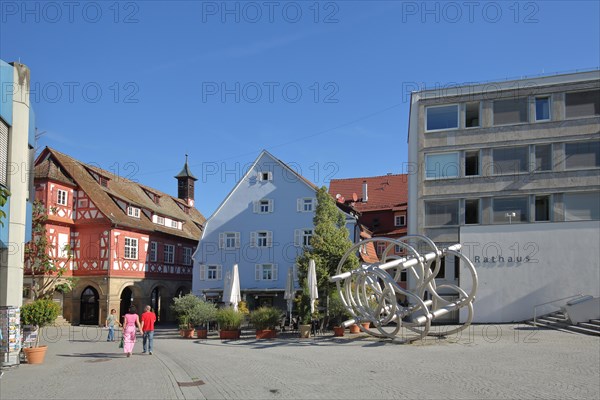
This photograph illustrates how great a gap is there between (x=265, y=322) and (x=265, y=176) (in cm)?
1915

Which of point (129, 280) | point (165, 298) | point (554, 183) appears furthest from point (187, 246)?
point (554, 183)

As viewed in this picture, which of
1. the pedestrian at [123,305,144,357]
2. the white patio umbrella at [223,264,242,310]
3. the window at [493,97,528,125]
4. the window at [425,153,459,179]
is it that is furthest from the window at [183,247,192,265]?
the pedestrian at [123,305,144,357]

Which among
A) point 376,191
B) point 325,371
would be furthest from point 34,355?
point 376,191

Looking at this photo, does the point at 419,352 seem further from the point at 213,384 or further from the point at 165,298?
the point at 165,298

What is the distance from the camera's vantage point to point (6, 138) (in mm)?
16641

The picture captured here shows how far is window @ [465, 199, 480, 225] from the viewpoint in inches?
1389

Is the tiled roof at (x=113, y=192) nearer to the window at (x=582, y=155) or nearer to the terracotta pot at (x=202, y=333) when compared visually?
the terracotta pot at (x=202, y=333)

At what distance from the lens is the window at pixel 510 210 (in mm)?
34344

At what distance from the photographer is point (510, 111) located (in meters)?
34.8

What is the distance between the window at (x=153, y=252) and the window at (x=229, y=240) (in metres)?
5.36

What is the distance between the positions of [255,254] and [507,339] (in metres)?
21.9

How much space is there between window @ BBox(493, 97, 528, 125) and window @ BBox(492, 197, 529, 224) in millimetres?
4322

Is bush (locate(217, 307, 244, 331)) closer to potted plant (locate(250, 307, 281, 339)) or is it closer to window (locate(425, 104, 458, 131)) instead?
potted plant (locate(250, 307, 281, 339))

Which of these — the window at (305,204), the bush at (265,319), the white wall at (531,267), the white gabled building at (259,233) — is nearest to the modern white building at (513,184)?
the white wall at (531,267)
